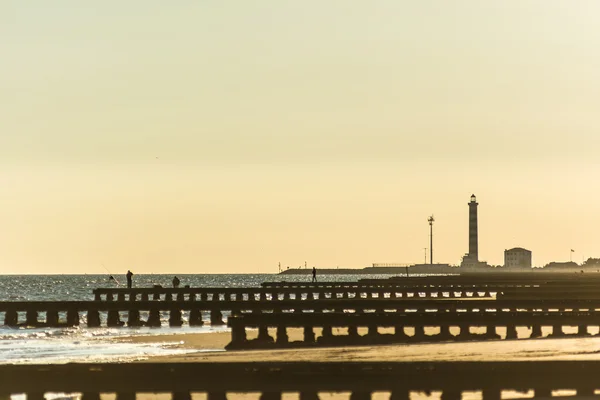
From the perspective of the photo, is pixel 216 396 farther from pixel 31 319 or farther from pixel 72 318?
pixel 31 319

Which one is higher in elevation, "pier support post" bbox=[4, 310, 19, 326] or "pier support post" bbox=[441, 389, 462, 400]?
"pier support post" bbox=[441, 389, 462, 400]

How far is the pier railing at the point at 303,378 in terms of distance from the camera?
17.5 meters

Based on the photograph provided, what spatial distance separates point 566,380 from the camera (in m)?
17.6

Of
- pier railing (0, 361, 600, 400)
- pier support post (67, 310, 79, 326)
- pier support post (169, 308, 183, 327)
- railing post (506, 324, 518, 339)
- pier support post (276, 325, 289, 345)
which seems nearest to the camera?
pier railing (0, 361, 600, 400)

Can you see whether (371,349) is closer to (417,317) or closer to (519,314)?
(417,317)

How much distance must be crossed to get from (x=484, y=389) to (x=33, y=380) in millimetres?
6366

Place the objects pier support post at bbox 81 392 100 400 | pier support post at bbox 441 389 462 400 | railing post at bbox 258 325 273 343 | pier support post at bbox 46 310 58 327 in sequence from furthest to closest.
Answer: pier support post at bbox 46 310 58 327, railing post at bbox 258 325 273 343, pier support post at bbox 81 392 100 400, pier support post at bbox 441 389 462 400

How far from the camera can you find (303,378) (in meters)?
17.7

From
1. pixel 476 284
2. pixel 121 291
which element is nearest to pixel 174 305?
pixel 121 291

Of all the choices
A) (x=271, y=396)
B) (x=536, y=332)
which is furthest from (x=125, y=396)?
(x=536, y=332)

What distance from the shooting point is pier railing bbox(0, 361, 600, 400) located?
57.6 feet

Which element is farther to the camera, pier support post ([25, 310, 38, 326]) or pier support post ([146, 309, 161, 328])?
pier support post ([146, 309, 161, 328])

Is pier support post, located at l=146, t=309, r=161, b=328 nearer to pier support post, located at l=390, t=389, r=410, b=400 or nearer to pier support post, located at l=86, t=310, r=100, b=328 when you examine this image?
pier support post, located at l=86, t=310, r=100, b=328

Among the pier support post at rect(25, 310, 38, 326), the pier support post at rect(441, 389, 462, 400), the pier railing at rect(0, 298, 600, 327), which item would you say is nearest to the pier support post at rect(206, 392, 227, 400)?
the pier support post at rect(441, 389, 462, 400)
